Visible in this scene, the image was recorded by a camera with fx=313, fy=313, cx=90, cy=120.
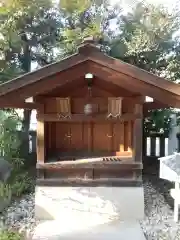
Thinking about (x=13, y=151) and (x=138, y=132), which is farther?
(x=13, y=151)

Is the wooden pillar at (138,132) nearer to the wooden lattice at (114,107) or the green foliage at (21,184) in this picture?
the wooden lattice at (114,107)

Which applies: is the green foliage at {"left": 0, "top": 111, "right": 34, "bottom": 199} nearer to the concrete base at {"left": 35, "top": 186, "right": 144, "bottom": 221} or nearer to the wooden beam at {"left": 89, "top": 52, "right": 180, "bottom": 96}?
the concrete base at {"left": 35, "top": 186, "right": 144, "bottom": 221}

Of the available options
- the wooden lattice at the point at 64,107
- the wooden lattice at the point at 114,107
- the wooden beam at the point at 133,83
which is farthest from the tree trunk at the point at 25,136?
the wooden beam at the point at 133,83

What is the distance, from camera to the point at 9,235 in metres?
4.30

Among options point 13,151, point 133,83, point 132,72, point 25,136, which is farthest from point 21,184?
point 132,72

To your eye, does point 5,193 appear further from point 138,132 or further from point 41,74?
point 138,132

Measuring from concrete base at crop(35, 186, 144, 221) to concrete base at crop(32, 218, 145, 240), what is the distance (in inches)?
6.8

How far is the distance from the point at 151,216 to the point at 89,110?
2.09 meters

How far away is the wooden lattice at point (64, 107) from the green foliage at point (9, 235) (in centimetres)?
197

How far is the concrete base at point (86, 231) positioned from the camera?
4.51 m

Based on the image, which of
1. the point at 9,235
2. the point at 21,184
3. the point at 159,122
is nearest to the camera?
the point at 9,235

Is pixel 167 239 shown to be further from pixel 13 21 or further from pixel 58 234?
pixel 13 21

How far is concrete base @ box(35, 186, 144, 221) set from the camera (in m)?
5.30

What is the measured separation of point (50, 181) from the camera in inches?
214
